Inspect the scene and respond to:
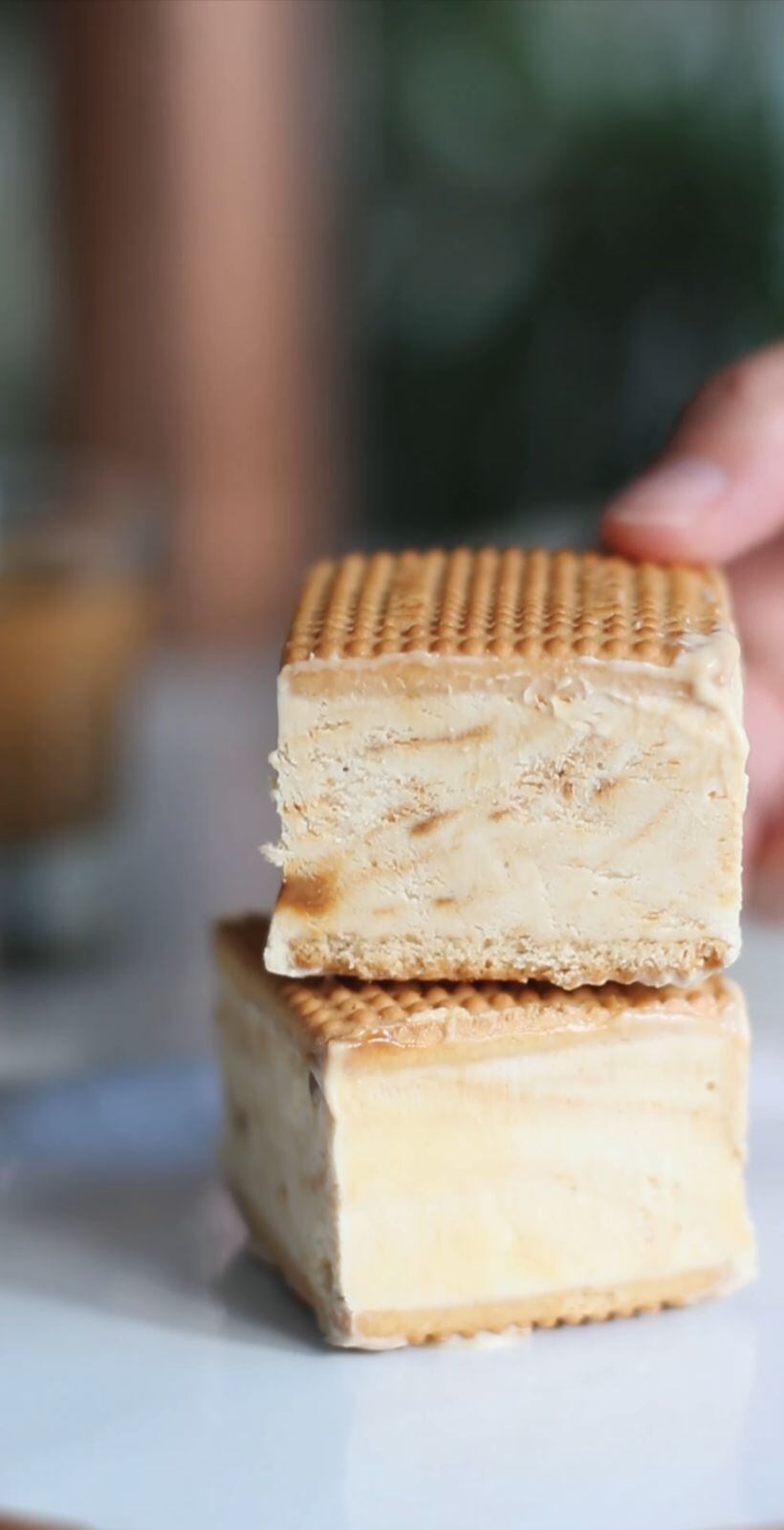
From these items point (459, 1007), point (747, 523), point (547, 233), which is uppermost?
point (747, 523)

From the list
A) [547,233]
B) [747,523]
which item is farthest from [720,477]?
[547,233]

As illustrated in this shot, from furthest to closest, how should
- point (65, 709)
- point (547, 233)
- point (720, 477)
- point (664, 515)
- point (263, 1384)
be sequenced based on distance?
1. point (547, 233)
2. point (65, 709)
3. point (720, 477)
4. point (664, 515)
5. point (263, 1384)

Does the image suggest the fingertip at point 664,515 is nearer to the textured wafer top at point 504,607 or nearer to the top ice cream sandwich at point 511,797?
the textured wafer top at point 504,607

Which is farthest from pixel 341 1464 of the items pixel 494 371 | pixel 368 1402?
pixel 494 371

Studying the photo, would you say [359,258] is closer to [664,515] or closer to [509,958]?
[664,515]

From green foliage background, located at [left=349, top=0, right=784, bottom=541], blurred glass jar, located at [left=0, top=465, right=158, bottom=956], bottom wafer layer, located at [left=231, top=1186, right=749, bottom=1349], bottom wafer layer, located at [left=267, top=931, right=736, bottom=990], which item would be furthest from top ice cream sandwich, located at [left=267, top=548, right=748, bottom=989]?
green foliage background, located at [left=349, top=0, right=784, bottom=541]

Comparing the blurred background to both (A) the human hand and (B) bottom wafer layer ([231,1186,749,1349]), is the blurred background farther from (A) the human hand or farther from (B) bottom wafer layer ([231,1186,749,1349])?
(B) bottom wafer layer ([231,1186,749,1349])

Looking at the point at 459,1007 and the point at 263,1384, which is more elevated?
the point at 459,1007
